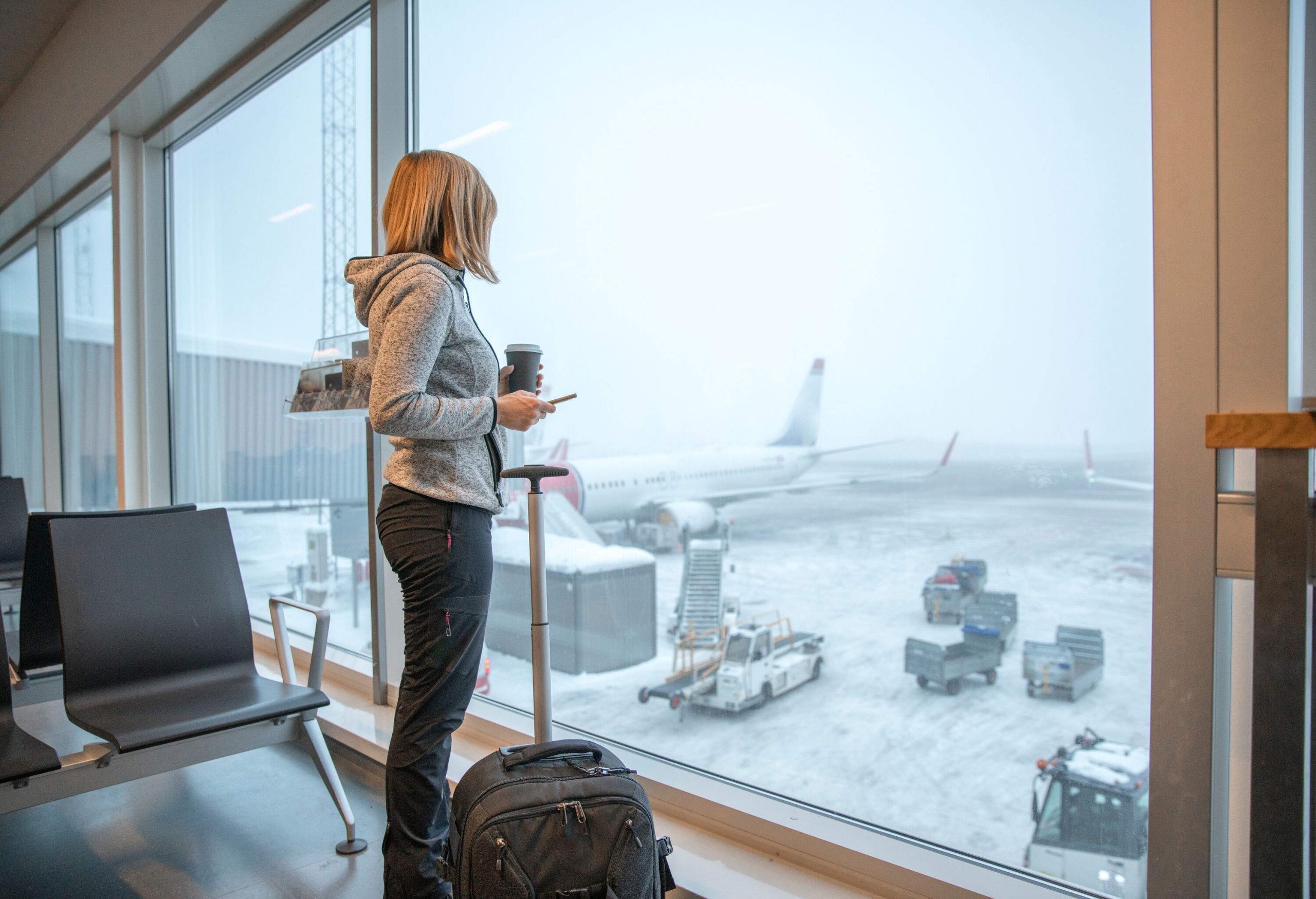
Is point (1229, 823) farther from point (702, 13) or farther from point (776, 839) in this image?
point (702, 13)

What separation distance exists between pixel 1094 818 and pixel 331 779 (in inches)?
66.6

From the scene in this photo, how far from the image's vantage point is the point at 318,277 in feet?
10.7

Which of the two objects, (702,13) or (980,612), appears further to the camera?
(702,13)

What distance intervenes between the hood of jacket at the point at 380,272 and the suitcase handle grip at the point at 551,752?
2.83ft

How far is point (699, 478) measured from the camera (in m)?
2.16

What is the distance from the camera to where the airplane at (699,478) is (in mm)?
1863

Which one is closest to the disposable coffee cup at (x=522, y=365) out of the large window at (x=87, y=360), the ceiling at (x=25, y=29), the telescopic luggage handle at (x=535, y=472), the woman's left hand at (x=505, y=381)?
the woman's left hand at (x=505, y=381)

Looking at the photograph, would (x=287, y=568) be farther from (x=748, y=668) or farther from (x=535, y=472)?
(x=535, y=472)

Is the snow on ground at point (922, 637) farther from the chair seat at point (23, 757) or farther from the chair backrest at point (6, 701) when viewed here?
the chair backrest at point (6, 701)

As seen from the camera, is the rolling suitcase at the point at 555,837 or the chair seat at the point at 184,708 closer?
the rolling suitcase at the point at 555,837

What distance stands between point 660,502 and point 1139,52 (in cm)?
153

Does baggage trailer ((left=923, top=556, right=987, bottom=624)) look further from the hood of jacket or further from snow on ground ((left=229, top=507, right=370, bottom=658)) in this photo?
snow on ground ((left=229, top=507, right=370, bottom=658))

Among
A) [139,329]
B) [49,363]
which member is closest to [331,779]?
[139,329]

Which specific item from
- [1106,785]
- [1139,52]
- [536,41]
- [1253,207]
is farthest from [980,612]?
[536,41]
